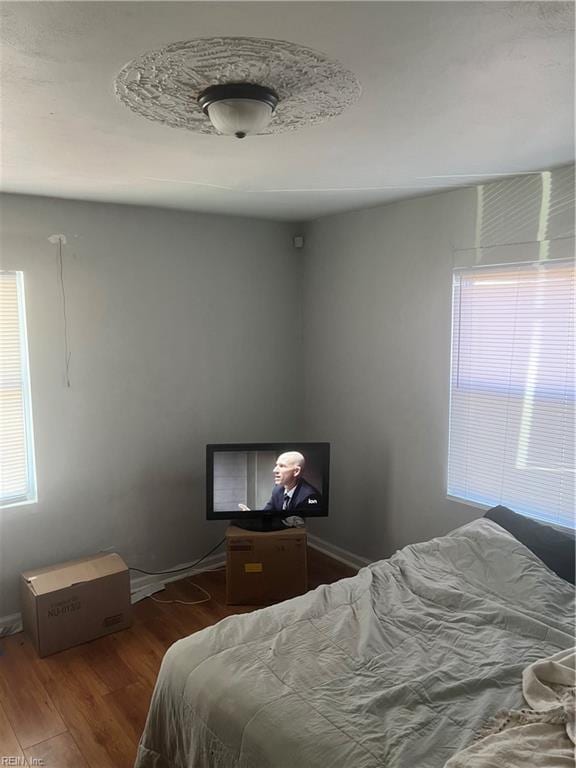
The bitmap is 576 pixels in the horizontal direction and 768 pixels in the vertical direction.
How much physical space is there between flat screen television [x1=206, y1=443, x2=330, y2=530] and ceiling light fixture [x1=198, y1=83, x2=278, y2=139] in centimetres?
217

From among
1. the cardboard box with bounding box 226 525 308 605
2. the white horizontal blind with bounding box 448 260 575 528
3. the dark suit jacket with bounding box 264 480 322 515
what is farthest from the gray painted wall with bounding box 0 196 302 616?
the white horizontal blind with bounding box 448 260 575 528

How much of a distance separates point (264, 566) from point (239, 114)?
2.60 m

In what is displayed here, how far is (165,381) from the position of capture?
3637mm

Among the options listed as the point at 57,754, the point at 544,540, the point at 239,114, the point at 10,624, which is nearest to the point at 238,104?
the point at 239,114

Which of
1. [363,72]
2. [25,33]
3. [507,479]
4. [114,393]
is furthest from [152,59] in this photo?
[507,479]

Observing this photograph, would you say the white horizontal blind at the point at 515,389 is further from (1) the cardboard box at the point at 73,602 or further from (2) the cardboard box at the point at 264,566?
(1) the cardboard box at the point at 73,602

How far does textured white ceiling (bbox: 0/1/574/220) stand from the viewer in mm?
1193

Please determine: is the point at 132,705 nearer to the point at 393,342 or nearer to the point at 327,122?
the point at 393,342

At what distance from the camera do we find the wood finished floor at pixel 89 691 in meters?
2.32

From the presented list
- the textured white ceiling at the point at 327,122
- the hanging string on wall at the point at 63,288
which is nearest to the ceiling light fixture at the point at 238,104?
the textured white ceiling at the point at 327,122

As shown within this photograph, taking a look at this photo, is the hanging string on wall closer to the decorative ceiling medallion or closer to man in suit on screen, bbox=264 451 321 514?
man in suit on screen, bbox=264 451 321 514

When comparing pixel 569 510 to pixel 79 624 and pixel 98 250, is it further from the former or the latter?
pixel 98 250

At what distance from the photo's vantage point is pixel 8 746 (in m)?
2.34

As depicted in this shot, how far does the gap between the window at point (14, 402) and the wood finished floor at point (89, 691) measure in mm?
836
